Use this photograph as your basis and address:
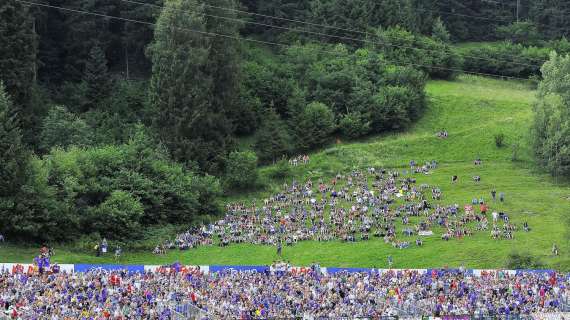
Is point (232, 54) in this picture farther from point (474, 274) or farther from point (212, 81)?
point (474, 274)

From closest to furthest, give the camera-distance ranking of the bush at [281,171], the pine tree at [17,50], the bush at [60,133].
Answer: the pine tree at [17,50] → the bush at [60,133] → the bush at [281,171]

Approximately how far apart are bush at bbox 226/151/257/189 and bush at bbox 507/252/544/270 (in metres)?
25.1

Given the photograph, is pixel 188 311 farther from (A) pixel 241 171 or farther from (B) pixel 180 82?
(B) pixel 180 82

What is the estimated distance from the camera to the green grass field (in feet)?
221

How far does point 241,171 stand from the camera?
277 feet

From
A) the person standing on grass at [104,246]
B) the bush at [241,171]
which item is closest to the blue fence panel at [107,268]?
the person standing on grass at [104,246]

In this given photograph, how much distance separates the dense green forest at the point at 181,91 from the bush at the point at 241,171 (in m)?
0.13

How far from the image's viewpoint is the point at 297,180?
86375mm

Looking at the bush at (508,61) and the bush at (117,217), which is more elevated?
the bush at (508,61)

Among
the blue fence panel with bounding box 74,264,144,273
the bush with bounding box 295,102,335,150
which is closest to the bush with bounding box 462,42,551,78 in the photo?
the bush with bounding box 295,102,335,150

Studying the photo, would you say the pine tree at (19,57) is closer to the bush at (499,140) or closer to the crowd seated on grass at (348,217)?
the crowd seated on grass at (348,217)

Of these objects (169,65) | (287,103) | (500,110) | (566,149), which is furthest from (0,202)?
(500,110)

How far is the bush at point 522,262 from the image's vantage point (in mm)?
65125

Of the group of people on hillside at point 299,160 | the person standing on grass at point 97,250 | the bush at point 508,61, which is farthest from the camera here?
the bush at point 508,61
